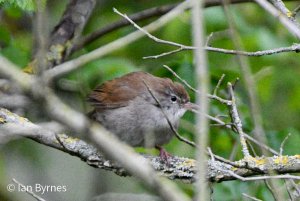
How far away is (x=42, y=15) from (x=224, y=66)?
14.5 ft

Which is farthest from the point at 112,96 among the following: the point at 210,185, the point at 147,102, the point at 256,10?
the point at 256,10

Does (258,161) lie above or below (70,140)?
below

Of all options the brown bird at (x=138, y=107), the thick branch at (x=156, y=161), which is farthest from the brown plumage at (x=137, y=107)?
the thick branch at (x=156, y=161)

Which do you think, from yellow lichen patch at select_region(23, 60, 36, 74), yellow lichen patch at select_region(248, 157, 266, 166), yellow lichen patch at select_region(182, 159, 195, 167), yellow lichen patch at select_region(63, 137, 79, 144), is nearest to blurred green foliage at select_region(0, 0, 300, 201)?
yellow lichen patch at select_region(23, 60, 36, 74)

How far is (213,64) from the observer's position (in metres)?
6.11

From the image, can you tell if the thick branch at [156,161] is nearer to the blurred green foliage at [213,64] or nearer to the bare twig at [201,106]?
the blurred green foliage at [213,64]

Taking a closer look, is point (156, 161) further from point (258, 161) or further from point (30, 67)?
point (30, 67)

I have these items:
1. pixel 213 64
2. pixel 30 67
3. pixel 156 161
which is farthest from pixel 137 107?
pixel 156 161

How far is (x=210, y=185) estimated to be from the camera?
388cm

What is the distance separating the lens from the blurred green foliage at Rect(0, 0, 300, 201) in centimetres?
526

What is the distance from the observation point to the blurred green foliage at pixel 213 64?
5258 mm

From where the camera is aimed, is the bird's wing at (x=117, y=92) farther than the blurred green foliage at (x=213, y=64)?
Yes

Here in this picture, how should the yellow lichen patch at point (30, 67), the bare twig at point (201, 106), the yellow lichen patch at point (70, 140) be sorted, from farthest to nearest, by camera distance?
the yellow lichen patch at point (30, 67), the yellow lichen patch at point (70, 140), the bare twig at point (201, 106)

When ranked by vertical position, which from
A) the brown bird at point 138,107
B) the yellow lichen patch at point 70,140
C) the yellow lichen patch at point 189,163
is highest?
the brown bird at point 138,107
